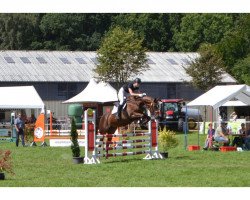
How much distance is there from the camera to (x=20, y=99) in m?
39.0

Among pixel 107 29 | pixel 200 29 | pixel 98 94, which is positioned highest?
pixel 107 29

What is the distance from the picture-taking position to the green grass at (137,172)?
1529 cm

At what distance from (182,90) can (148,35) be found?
2183cm

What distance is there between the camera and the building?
63969 millimetres

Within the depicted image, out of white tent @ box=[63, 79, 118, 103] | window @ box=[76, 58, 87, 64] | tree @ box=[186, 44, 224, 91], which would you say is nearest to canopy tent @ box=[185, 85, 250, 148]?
white tent @ box=[63, 79, 118, 103]

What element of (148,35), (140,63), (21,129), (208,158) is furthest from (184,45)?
(208,158)

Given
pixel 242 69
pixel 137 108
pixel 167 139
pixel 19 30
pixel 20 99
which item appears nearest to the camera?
pixel 137 108

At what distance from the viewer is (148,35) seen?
88.8 meters

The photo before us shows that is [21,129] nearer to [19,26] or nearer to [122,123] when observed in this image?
[122,123]

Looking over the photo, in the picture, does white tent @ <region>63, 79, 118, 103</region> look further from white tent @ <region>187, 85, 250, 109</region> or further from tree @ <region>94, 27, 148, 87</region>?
white tent @ <region>187, 85, 250, 109</region>

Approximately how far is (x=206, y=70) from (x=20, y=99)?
26916 millimetres

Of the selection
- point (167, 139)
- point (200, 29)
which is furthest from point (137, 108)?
point (200, 29)

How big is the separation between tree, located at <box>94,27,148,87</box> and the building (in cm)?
697

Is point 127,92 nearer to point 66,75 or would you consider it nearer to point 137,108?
point 137,108
